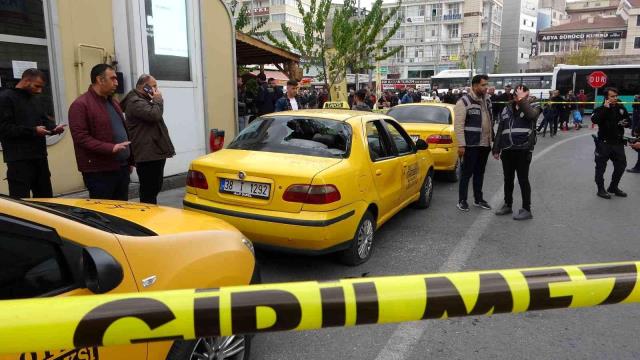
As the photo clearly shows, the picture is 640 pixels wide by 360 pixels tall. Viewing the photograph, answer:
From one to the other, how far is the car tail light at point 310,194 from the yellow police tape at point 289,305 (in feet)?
8.86

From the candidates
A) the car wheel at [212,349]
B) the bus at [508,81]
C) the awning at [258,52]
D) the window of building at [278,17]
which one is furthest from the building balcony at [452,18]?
the car wheel at [212,349]

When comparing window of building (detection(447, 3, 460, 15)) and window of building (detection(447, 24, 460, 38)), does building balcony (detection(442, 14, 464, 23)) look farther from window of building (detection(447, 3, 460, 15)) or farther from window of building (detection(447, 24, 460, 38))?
window of building (detection(447, 24, 460, 38))

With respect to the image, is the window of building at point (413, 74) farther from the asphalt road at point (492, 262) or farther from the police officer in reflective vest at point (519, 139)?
A: the police officer in reflective vest at point (519, 139)

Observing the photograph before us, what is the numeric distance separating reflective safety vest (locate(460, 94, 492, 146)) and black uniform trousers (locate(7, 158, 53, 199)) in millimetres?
5193

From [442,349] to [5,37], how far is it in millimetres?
6256

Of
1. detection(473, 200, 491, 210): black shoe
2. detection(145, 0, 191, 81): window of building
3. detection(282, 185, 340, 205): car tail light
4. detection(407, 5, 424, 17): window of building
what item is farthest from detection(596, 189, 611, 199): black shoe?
detection(407, 5, 424, 17): window of building

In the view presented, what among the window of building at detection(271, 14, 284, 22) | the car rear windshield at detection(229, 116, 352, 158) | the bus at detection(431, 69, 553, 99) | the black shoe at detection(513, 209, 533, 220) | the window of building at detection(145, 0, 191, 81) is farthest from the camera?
the window of building at detection(271, 14, 284, 22)

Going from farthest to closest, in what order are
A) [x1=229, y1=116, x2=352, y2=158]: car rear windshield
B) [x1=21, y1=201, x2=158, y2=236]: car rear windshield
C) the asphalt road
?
[x1=229, y1=116, x2=352, y2=158]: car rear windshield → the asphalt road → [x1=21, y1=201, x2=158, y2=236]: car rear windshield

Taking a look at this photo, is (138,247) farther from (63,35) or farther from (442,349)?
(63,35)

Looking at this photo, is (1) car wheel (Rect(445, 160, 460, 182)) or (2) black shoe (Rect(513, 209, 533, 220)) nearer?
(2) black shoe (Rect(513, 209, 533, 220))

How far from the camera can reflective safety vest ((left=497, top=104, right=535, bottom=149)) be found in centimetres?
635

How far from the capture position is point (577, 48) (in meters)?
74.0

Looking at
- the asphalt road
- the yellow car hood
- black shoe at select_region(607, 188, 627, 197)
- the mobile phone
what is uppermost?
the mobile phone

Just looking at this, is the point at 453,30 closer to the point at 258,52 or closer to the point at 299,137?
the point at 258,52
